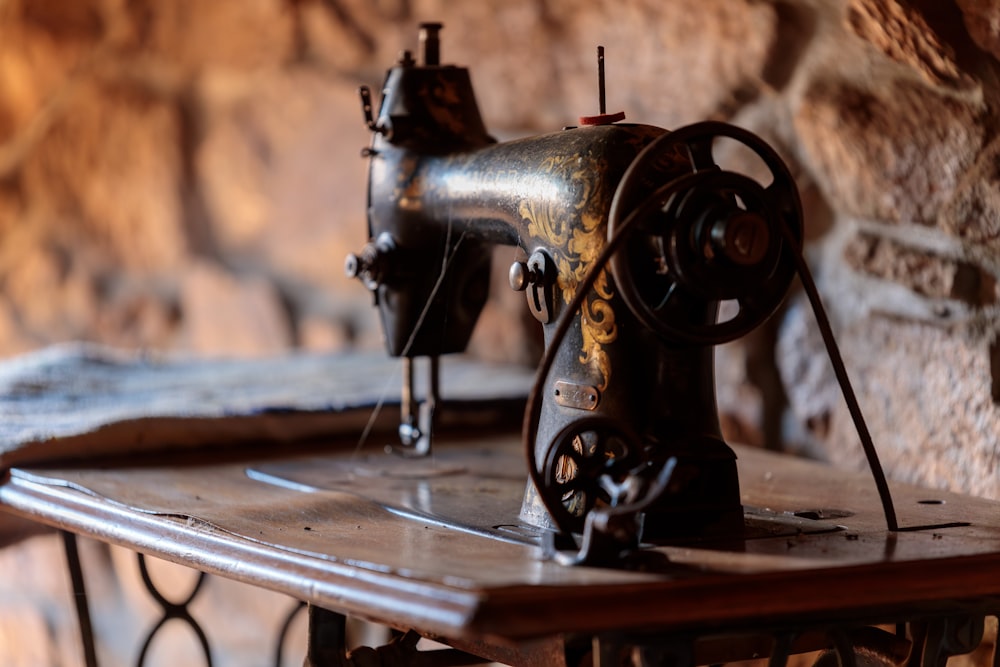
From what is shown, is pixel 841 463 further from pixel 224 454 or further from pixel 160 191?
pixel 160 191

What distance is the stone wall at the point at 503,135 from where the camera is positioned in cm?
137

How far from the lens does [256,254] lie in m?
2.50

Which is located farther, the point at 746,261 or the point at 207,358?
the point at 207,358

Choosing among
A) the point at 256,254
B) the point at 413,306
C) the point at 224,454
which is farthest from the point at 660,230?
the point at 256,254

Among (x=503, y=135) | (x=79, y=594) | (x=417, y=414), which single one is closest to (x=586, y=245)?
(x=417, y=414)

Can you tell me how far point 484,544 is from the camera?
1040 millimetres

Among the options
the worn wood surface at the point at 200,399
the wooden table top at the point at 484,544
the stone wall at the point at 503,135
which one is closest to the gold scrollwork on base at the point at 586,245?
the wooden table top at the point at 484,544

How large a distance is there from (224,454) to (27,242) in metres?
1.28

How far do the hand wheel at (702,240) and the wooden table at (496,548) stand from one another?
7.0 inches

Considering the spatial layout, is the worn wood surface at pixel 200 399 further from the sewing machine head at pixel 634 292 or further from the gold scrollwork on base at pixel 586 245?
the gold scrollwork on base at pixel 586 245

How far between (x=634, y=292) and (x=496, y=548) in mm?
221

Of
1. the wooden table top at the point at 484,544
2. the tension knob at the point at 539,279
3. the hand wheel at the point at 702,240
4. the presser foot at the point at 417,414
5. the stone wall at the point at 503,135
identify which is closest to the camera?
the wooden table top at the point at 484,544

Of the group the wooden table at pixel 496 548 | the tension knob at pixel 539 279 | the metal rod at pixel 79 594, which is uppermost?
the tension knob at pixel 539 279

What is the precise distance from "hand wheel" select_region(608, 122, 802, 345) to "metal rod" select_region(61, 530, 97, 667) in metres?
0.74
